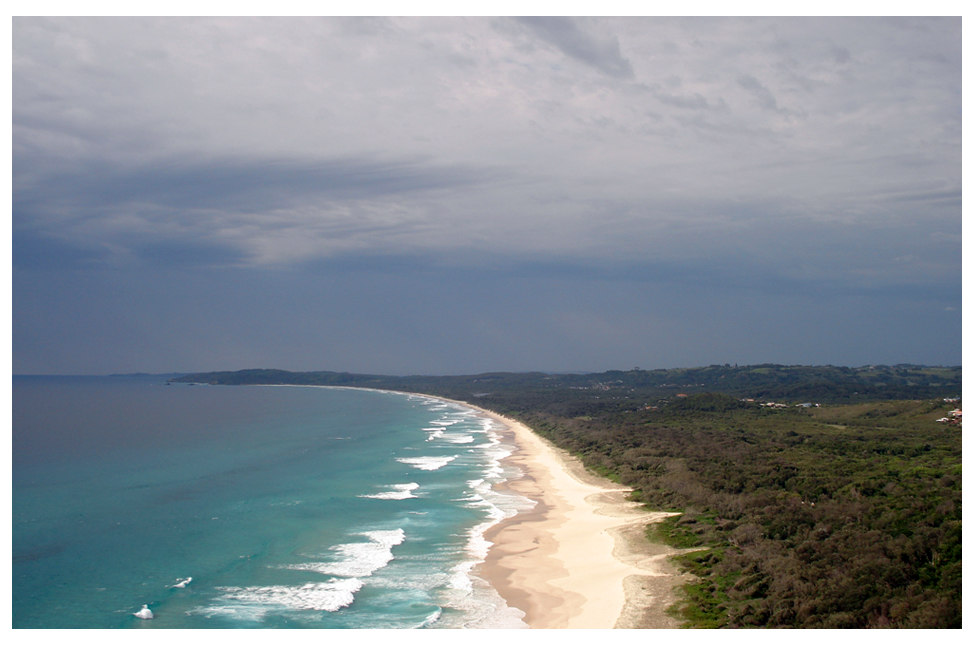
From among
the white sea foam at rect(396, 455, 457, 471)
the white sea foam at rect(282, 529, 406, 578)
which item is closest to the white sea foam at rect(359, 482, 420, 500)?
the white sea foam at rect(396, 455, 457, 471)

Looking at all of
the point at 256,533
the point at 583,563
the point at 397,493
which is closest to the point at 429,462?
the point at 397,493

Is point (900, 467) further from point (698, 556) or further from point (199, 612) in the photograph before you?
point (199, 612)

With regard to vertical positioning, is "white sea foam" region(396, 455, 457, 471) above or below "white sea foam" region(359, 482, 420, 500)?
below

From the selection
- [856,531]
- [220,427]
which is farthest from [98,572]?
[220,427]

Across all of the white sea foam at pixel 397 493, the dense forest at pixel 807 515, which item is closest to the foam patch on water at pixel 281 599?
the dense forest at pixel 807 515

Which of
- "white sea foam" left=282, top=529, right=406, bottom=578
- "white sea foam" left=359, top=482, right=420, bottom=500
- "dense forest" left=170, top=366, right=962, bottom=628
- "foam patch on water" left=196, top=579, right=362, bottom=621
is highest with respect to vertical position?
"dense forest" left=170, top=366, right=962, bottom=628

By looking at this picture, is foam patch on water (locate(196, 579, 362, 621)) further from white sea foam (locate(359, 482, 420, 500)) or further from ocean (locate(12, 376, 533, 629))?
white sea foam (locate(359, 482, 420, 500))
